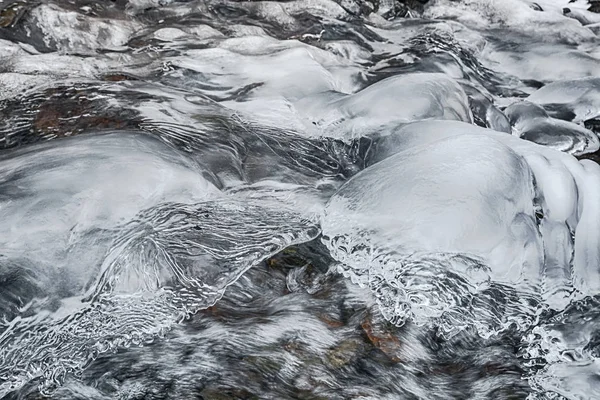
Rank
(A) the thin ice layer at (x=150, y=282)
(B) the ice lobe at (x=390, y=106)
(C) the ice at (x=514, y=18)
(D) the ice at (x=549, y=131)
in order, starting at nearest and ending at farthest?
(A) the thin ice layer at (x=150, y=282) < (B) the ice lobe at (x=390, y=106) < (D) the ice at (x=549, y=131) < (C) the ice at (x=514, y=18)

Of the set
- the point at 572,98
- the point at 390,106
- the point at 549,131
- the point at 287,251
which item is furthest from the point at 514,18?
the point at 287,251

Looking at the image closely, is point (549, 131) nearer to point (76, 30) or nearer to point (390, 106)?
point (390, 106)

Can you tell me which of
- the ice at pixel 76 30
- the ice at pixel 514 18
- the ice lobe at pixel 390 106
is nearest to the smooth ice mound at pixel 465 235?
the ice lobe at pixel 390 106

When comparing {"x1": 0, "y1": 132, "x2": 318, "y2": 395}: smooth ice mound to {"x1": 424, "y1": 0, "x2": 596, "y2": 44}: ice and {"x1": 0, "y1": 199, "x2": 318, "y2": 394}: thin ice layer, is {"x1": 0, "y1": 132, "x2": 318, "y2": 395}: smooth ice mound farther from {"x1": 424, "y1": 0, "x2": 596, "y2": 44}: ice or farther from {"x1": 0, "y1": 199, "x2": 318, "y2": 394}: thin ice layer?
{"x1": 424, "y1": 0, "x2": 596, "y2": 44}: ice

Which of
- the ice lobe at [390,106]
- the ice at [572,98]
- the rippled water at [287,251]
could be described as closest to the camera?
the rippled water at [287,251]

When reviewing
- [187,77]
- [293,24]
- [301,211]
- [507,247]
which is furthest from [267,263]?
[293,24]

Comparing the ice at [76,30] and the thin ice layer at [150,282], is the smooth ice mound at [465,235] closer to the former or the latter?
the thin ice layer at [150,282]
